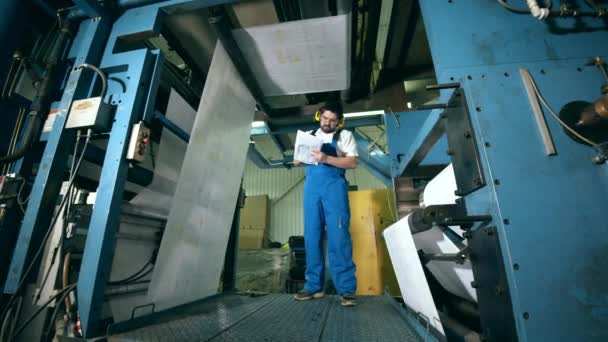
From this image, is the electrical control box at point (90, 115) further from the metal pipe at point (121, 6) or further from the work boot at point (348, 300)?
the work boot at point (348, 300)

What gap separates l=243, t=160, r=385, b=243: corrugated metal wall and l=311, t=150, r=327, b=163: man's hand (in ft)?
16.8

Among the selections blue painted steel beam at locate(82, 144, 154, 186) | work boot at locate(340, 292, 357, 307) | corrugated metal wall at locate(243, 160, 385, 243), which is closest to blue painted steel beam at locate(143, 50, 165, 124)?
blue painted steel beam at locate(82, 144, 154, 186)

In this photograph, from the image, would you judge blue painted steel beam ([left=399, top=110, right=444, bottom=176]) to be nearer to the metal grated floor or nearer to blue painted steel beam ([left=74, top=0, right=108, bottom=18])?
the metal grated floor

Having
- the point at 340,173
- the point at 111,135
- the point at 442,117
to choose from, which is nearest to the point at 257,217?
the point at 340,173

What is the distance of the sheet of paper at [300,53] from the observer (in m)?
1.72

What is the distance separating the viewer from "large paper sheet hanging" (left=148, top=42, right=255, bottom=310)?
130 cm

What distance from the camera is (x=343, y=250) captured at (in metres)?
1.59

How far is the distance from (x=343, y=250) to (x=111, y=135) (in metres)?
1.46

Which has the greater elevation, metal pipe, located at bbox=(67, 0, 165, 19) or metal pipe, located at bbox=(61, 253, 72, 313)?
metal pipe, located at bbox=(67, 0, 165, 19)

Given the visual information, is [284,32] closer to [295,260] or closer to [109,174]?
[109,174]

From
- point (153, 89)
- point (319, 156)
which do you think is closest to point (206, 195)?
point (153, 89)

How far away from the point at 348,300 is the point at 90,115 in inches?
68.0

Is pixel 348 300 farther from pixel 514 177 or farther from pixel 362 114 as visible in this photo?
pixel 362 114

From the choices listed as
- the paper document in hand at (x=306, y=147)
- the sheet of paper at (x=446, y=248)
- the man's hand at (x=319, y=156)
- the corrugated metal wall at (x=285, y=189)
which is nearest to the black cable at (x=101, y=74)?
the paper document in hand at (x=306, y=147)
